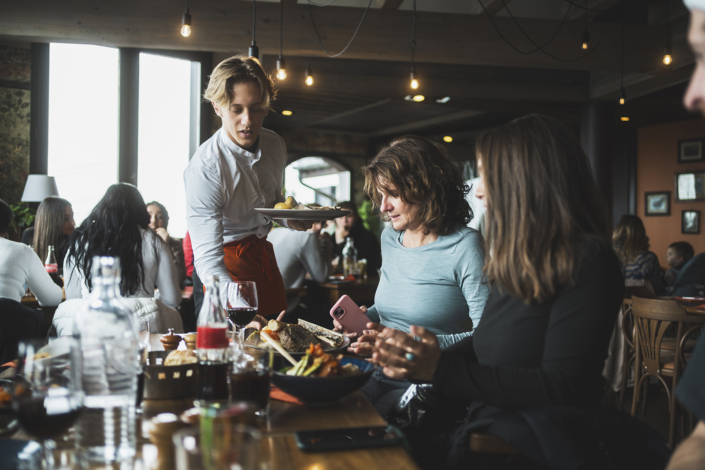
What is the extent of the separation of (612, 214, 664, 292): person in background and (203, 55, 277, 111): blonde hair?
3.99 metres

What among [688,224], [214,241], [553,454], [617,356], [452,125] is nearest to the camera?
[553,454]

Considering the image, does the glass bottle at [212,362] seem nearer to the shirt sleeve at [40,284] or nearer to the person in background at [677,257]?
the shirt sleeve at [40,284]

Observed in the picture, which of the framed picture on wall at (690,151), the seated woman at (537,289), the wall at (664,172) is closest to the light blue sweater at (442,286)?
the seated woman at (537,289)

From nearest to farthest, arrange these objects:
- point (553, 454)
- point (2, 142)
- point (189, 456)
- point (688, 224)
Answer: point (189, 456)
point (553, 454)
point (2, 142)
point (688, 224)

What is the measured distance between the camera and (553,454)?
1.10 metres

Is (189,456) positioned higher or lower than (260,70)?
lower

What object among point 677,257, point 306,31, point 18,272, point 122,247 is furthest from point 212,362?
point 677,257

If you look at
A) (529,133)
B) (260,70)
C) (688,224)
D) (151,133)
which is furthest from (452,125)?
(529,133)

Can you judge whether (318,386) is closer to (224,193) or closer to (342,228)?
(224,193)

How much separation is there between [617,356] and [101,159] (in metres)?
5.74

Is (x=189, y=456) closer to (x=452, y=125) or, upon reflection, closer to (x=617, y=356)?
(x=617, y=356)

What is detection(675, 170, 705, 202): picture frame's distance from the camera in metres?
9.21

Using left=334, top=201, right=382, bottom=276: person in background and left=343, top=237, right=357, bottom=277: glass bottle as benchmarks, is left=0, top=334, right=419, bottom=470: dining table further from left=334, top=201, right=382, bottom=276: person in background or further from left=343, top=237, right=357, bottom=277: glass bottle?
left=334, top=201, right=382, bottom=276: person in background

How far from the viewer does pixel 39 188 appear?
19.5 ft
